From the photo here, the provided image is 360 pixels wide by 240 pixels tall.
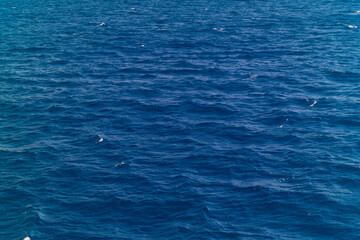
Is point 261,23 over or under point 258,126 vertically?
over

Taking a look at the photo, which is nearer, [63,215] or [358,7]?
[63,215]

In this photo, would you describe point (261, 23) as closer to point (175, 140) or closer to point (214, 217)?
point (175, 140)

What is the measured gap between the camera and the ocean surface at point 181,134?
97.9 ft

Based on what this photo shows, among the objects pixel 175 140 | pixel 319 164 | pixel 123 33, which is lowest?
pixel 319 164

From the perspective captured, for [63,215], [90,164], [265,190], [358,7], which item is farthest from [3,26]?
[358,7]

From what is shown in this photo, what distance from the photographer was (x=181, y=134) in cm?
4291

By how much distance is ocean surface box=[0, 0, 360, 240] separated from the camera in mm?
29828

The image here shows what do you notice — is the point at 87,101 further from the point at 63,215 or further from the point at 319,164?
the point at 319,164

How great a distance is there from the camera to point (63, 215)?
99.5 ft

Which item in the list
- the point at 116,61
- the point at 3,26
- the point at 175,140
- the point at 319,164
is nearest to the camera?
the point at 319,164

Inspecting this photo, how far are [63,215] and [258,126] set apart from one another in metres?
24.2

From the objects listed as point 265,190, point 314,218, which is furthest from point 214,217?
point 314,218

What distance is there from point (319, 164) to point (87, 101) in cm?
3100

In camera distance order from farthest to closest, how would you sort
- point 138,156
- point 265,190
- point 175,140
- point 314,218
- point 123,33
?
point 123,33, point 175,140, point 138,156, point 265,190, point 314,218
